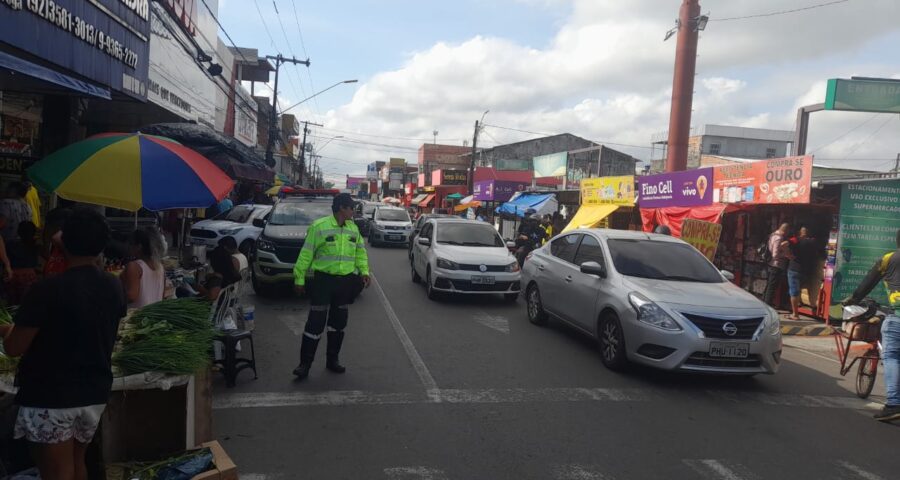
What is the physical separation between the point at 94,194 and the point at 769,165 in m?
11.1

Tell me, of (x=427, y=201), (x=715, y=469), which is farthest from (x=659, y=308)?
(x=427, y=201)

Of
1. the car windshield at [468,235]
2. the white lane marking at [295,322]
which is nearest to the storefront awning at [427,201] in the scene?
the car windshield at [468,235]

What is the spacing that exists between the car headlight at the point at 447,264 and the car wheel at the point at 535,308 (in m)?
1.62

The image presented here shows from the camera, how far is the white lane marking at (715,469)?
423 centimetres

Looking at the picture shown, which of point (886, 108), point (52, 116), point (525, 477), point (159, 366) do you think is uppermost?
point (886, 108)

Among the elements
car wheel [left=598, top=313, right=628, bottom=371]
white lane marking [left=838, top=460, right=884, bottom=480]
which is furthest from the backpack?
white lane marking [left=838, top=460, right=884, bottom=480]

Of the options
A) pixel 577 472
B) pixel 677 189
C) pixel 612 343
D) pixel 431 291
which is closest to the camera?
pixel 577 472

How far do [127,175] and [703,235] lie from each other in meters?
10.4

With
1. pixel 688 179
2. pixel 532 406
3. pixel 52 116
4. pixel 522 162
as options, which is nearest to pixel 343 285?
pixel 532 406

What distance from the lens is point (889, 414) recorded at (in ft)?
18.6

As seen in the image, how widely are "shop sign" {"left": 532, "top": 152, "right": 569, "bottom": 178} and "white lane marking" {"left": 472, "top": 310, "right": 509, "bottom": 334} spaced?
2522 centimetres

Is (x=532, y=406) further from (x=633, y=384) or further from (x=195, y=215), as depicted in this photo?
(x=195, y=215)

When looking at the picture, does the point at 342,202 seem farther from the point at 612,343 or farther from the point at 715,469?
the point at 715,469

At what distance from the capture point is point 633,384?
21.0 ft
